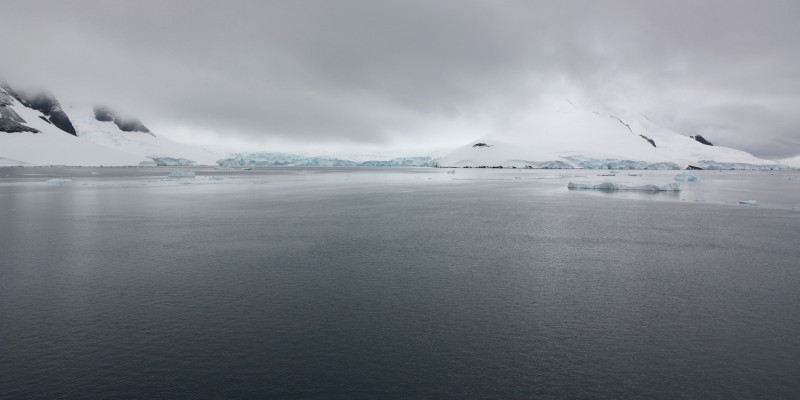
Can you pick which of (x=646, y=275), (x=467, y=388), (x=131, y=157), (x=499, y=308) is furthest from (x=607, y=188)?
(x=131, y=157)

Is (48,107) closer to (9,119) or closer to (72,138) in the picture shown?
(72,138)

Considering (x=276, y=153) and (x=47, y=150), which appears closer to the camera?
(x=47, y=150)

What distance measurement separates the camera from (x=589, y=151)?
13512cm

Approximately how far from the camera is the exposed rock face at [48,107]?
434 ft

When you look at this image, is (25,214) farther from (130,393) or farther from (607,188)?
(607,188)

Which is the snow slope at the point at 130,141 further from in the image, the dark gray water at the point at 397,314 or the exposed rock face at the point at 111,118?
the dark gray water at the point at 397,314

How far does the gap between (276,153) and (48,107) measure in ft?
209

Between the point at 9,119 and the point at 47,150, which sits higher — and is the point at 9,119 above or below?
above

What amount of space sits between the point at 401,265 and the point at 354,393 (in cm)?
514

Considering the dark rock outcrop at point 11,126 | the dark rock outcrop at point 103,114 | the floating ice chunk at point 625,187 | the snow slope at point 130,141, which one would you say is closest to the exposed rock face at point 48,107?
the snow slope at point 130,141

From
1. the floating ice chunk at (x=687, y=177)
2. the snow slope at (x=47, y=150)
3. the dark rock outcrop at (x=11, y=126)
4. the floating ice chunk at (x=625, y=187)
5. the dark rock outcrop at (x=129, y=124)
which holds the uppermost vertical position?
the dark rock outcrop at (x=129, y=124)

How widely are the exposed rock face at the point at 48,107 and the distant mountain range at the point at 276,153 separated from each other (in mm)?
226

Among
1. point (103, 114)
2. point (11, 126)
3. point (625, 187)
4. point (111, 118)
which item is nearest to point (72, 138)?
point (11, 126)


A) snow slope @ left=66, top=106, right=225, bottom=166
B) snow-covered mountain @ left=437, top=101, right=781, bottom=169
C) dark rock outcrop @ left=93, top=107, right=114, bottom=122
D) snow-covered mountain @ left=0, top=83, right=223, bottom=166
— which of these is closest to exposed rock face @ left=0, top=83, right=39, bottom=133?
snow-covered mountain @ left=0, top=83, right=223, bottom=166
